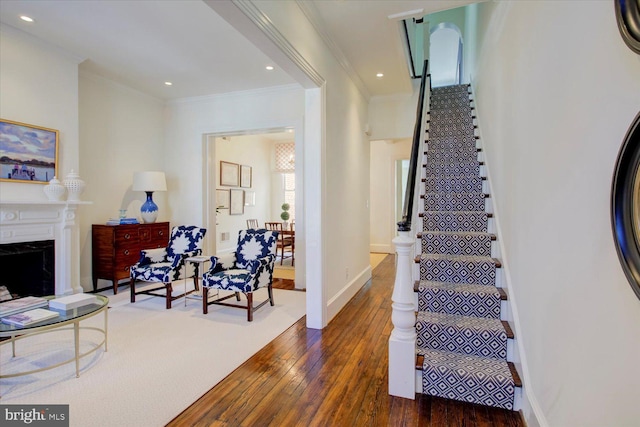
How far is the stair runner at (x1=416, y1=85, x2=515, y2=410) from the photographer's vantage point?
198cm

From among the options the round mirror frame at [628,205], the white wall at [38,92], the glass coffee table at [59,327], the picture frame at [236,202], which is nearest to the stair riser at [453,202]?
the round mirror frame at [628,205]

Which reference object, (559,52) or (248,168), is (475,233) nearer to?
(559,52)

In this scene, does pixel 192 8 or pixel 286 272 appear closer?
pixel 192 8

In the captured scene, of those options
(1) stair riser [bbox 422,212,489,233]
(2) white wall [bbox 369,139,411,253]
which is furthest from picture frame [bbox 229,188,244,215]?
(1) stair riser [bbox 422,212,489,233]

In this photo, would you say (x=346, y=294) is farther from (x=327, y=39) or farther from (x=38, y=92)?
(x=38, y=92)

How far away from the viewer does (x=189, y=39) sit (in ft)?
11.0

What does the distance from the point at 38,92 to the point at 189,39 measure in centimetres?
195

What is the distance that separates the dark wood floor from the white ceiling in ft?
9.69

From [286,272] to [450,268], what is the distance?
147 inches

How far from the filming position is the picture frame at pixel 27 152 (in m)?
3.40

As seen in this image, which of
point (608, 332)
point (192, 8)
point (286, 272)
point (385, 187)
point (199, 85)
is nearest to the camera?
point (608, 332)

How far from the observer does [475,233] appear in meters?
2.91

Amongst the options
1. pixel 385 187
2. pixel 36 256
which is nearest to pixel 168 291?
pixel 36 256

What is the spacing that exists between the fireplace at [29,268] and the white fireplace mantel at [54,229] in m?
0.06
